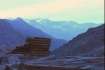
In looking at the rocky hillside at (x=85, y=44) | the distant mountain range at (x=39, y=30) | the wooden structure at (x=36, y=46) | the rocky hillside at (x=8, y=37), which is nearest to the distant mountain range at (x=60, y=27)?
the distant mountain range at (x=39, y=30)

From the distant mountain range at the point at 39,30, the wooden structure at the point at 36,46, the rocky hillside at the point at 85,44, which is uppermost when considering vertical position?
the distant mountain range at the point at 39,30

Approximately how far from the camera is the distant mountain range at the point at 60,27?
383 ft

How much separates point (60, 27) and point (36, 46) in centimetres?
11466

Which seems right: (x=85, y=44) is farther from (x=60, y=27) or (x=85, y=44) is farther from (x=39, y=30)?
(x=60, y=27)

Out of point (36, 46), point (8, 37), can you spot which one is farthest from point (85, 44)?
point (36, 46)

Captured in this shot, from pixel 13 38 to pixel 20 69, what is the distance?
57.7 m

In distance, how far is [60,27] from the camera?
420ft

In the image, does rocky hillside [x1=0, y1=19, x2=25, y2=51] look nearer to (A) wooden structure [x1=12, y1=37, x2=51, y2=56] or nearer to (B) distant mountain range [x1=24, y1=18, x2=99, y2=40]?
(A) wooden structure [x1=12, y1=37, x2=51, y2=56]

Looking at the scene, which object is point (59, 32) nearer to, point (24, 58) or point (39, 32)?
point (39, 32)

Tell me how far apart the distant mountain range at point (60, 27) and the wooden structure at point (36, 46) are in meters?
99.6

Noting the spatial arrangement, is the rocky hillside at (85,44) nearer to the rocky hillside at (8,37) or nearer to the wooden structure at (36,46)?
the rocky hillside at (8,37)

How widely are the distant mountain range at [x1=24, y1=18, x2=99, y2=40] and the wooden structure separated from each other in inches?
3923

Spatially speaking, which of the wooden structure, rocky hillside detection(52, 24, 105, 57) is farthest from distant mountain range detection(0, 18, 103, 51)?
the wooden structure

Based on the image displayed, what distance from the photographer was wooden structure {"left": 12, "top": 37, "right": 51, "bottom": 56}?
13.2 meters
